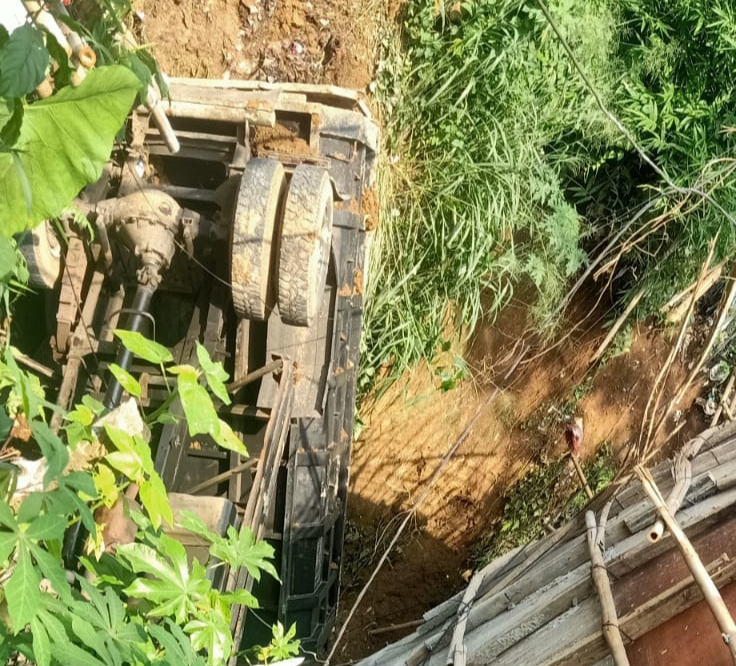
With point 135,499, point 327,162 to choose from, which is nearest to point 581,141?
point 327,162

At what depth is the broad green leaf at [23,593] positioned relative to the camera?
1.18 m

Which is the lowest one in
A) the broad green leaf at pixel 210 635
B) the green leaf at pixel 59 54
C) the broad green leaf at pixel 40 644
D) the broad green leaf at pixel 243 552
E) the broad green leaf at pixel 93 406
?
the broad green leaf at pixel 210 635

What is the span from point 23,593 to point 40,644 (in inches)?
3.9

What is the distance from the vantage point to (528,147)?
3.99 metres

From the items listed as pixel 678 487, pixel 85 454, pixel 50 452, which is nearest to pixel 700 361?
pixel 678 487

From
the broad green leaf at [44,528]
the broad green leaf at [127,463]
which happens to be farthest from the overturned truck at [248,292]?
the broad green leaf at [44,528]

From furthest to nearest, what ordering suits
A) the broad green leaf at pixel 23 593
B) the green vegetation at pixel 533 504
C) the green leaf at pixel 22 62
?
the green vegetation at pixel 533 504 → the broad green leaf at pixel 23 593 → the green leaf at pixel 22 62

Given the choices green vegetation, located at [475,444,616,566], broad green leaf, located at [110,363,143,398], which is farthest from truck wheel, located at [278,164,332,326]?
green vegetation, located at [475,444,616,566]

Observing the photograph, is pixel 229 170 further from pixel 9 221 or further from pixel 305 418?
pixel 9 221

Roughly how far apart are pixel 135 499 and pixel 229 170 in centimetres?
154

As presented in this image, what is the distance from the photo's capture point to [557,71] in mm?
3939

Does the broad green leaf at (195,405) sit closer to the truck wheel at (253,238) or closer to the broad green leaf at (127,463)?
the broad green leaf at (127,463)

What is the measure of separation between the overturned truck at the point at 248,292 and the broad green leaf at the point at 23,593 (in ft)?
3.50

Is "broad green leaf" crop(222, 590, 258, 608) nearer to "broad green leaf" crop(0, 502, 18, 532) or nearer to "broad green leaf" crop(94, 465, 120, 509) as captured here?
"broad green leaf" crop(94, 465, 120, 509)
